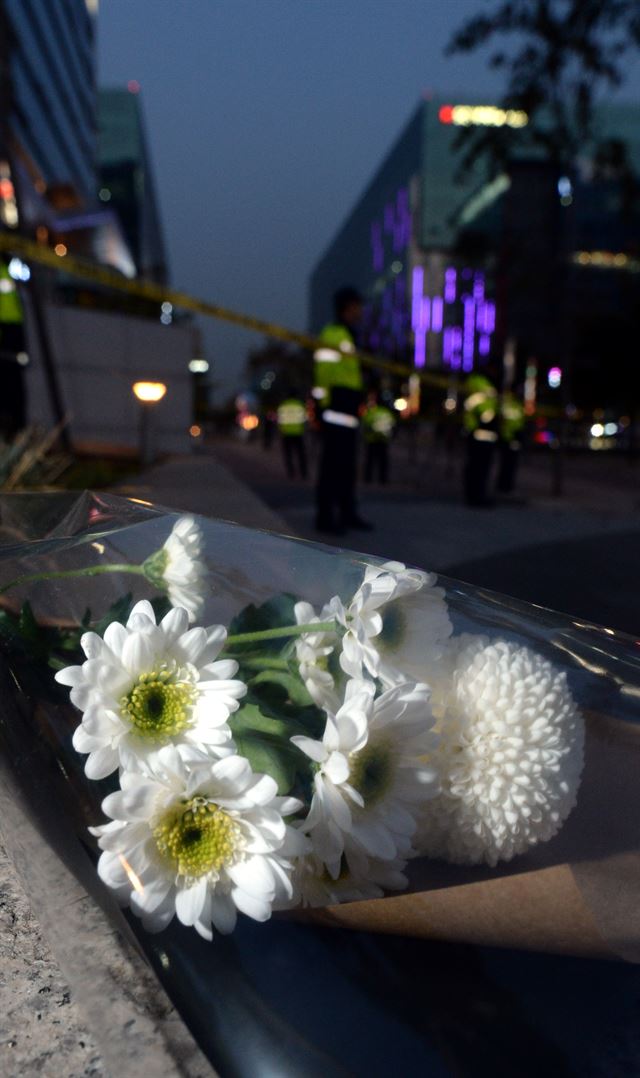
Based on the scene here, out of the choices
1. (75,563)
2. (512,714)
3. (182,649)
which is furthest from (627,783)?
(75,563)

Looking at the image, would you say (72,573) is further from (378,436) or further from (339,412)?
(378,436)

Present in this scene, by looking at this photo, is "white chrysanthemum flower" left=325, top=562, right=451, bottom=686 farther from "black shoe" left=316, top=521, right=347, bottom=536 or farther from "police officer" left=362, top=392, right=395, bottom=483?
"police officer" left=362, top=392, right=395, bottom=483

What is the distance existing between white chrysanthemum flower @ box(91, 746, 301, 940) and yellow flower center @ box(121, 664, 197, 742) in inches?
1.0

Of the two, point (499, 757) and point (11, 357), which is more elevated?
point (499, 757)

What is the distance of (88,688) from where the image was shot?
0.98m

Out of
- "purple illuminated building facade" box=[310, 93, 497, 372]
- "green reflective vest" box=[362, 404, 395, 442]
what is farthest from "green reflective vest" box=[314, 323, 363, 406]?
"purple illuminated building facade" box=[310, 93, 497, 372]

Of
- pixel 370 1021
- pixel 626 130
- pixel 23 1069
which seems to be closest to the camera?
pixel 370 1021

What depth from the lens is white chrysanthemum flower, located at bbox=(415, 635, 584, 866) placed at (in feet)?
3.31

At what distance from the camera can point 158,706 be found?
3.25 ft

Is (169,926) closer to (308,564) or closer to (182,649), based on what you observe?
(182,649)

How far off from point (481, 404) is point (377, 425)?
3.76m

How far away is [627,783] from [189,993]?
471mm

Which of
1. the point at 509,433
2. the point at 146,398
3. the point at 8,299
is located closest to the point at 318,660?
the point at 8,299

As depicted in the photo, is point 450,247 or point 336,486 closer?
point 336,486
